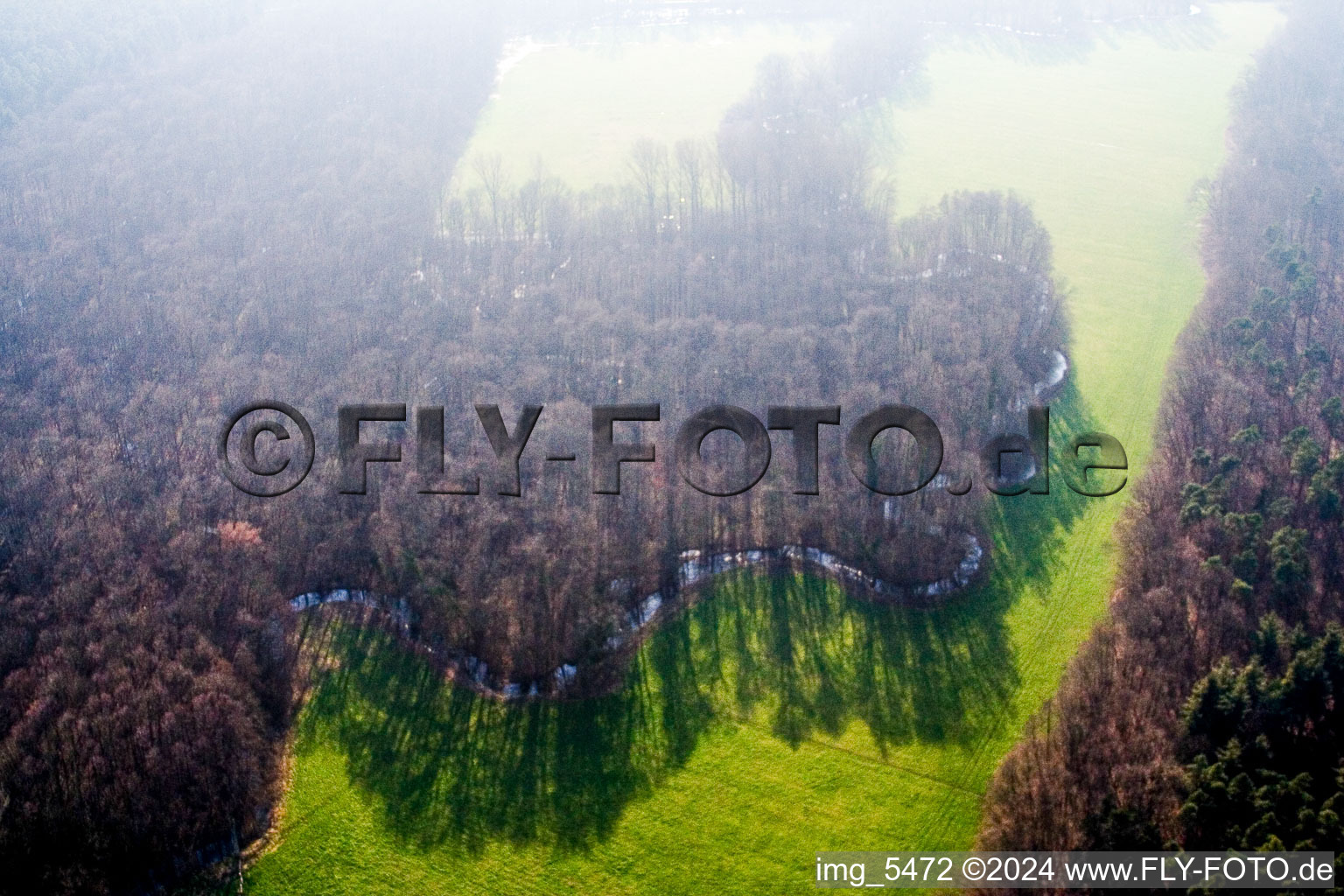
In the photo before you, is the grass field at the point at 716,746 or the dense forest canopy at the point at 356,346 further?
the dense forest canopy at the point at 356,346

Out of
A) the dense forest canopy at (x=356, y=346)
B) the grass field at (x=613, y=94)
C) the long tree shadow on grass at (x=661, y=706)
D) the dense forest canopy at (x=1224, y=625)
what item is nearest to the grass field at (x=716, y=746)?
the long tree shadow on grass at (x=661, y=706)

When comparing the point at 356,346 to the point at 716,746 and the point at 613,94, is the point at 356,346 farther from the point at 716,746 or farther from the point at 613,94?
the point at 613,94

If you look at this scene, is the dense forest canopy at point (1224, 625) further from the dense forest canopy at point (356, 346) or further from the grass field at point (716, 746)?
the grass field at point (716, 746)

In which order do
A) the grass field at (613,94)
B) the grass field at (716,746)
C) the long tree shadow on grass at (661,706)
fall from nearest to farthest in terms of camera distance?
the grass field at (716,746) → the long tree shadow on grass at (661,706) → the grass field at (613,94)

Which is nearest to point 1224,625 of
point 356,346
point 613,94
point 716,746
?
point 716,746

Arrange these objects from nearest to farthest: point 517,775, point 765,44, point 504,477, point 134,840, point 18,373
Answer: point 134,840
point 517,775
point 504,477
point 18,373
point 765,44

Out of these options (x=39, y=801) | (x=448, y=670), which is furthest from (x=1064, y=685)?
(x=39, y=801)

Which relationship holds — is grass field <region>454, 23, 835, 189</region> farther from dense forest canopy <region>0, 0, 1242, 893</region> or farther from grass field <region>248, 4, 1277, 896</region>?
grass field <region>248, 4, 1277, 896</region>

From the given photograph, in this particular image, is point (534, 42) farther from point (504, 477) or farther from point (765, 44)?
point (504, 477)
